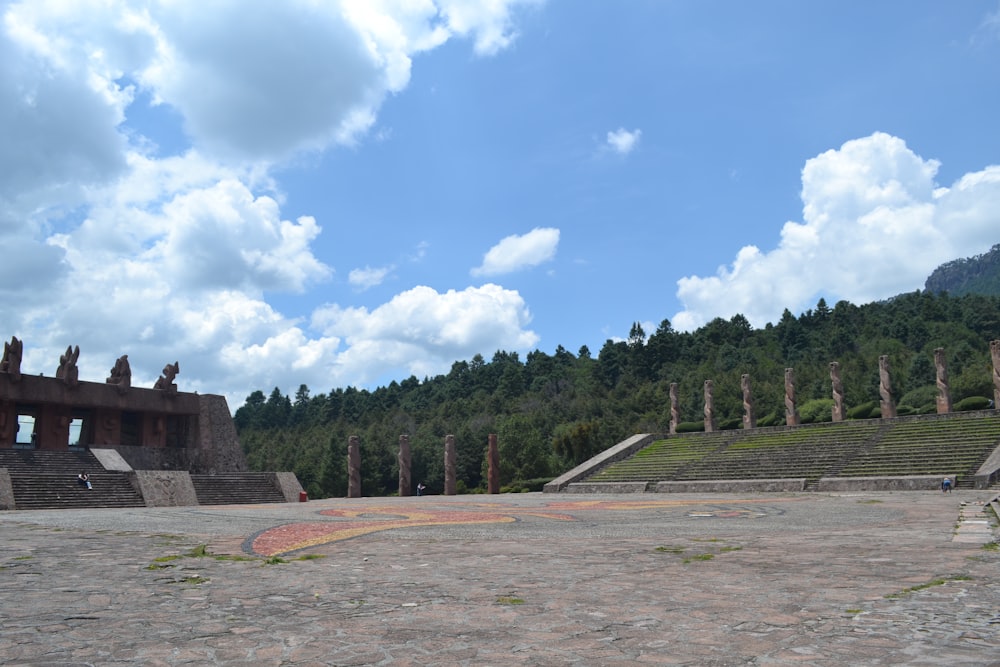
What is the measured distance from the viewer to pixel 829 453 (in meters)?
34.6

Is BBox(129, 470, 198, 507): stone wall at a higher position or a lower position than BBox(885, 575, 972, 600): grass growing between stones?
higher

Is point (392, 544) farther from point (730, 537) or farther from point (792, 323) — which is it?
point (792, 323)

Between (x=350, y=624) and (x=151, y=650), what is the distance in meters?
1.17

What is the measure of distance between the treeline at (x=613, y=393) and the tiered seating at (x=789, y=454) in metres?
4.19

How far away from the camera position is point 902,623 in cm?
449

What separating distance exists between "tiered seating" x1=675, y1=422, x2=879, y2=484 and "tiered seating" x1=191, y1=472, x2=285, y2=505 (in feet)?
63.9

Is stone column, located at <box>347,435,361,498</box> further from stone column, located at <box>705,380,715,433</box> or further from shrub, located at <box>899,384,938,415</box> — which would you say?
shrub, located at <box>899,384,938,415</box>

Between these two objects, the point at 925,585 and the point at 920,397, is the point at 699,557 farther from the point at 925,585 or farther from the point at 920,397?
the point at 920,397

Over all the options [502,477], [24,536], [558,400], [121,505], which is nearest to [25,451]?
[121,505]

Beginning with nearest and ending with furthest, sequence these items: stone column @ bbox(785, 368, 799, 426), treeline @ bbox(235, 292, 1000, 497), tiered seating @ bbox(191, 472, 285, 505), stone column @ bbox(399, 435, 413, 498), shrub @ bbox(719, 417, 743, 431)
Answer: tiered seating @ bbox(191, 472, 285, 505) < stone column @ bbox(399, 435, 413, 498) < stone column @ bbox(785, 368, 799, 426) < shrub @ bbox(719, 417, 743, 431) < treeline @ bbox(235, 292, 1000, 497)

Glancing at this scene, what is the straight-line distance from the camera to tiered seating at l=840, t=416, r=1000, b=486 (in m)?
28.7

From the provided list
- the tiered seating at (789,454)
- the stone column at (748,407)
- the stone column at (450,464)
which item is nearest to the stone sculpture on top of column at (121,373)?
the stone column at (450,464)

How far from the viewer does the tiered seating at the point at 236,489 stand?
31.8 metres

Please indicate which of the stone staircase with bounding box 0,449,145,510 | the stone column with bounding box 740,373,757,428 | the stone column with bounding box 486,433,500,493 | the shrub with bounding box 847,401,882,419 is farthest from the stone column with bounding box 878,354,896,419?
the stone staircase with bounding box 0,449,145,510
